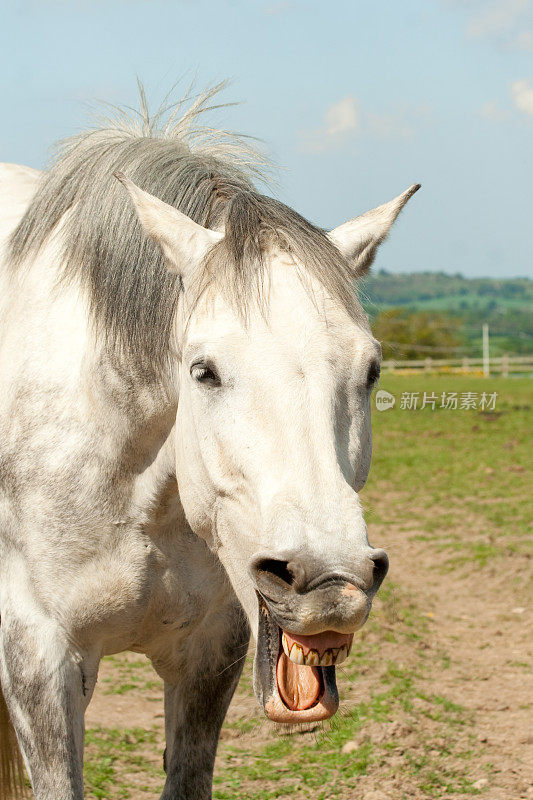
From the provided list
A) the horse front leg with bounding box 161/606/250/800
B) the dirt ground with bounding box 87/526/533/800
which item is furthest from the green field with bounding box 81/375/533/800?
the horse front leg with bounding box 161/606/250/800

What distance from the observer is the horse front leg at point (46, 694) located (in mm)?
2742

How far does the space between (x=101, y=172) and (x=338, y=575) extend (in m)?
1.63

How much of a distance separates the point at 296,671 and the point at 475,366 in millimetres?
40744

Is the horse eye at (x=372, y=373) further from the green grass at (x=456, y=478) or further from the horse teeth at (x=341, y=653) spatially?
the green grass at (x=456, y=478)

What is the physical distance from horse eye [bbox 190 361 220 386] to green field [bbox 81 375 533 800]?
63cm

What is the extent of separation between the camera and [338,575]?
197 cm

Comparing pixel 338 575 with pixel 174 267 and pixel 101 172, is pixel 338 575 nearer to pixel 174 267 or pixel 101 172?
pixel 174 267

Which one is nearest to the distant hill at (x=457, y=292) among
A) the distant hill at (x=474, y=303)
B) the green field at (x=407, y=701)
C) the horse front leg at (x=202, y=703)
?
the distant hill at (x=474, y=303)

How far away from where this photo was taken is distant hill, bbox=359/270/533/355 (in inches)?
2350

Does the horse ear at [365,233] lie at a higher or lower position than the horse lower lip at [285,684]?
higher

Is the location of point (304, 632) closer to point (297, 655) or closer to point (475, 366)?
point (297, 655)

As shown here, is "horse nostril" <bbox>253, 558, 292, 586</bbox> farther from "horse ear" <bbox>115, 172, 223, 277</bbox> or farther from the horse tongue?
"horse ear" <bbox>115, 172, 223, 277</bbox>

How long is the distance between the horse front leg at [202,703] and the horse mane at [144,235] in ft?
3.60

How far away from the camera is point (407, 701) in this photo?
16.3ft
